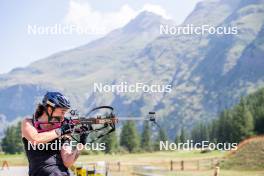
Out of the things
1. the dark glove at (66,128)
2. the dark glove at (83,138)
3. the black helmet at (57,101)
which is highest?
the black helmet at (57,101)

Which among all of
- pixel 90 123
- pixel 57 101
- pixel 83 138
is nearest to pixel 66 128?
pixel 83 138

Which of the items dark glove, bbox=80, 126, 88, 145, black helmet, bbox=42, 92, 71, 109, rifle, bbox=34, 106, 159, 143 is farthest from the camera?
rifle, bbox=34, 106, 159, 143

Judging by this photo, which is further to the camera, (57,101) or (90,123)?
(90,123)

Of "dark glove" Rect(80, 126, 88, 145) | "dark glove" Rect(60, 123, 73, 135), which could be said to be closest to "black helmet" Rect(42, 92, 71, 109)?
"dark glove" Rect(60, 123, 73, 135)

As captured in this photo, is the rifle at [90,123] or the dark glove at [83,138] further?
the rifle at [90,123]

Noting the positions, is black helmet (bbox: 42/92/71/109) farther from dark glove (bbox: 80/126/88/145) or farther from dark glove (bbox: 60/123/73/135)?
dark glove (bbox: 80/126/88/145)

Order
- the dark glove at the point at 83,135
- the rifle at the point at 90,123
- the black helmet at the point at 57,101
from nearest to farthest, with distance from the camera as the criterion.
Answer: the black helmet at the point at 57,101 < the dark glove at the point at 83,135 < the rifle at the point at 90,123

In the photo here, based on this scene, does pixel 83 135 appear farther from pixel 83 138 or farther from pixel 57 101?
pixel 57 101

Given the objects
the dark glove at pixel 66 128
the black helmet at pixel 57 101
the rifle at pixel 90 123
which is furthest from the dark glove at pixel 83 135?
the black helmet at pixel 57 101

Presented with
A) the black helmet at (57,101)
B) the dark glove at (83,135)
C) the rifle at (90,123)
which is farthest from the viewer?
the rifle at (90,123)

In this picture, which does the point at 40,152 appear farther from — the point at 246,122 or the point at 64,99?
the point at 246,122

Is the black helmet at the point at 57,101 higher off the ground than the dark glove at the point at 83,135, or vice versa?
the black helmet at the point at 57,101

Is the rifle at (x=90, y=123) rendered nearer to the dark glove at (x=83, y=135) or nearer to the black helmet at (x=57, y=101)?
the dark glove at (x=83, y=135)

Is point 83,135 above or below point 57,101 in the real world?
below
